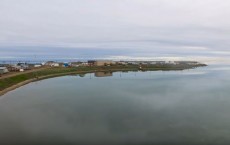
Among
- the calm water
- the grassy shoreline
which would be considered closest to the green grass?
the grassy shoreline

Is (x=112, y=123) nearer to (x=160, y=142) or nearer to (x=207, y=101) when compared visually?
(x=160, y=142)

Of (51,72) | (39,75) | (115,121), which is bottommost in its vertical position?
(115,121)

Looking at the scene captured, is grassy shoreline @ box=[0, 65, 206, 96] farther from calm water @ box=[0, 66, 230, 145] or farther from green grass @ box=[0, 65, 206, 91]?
calm water @ box=[0, 66, 230, 145]

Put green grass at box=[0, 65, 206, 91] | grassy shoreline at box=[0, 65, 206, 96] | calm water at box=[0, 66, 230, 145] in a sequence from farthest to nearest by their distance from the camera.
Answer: green grass at box=[0, 65, 206, 91] < grassy shoreline at box=[0, 65, 206, 96] < calm water at box=[0, 66, 230, 145]

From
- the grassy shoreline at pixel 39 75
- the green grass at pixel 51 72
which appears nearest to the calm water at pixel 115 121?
the grassy shoreline at pixel 39 75

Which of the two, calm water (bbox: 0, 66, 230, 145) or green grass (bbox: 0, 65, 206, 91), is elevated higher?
green grass (bbox: 0, 65, 206, 91)

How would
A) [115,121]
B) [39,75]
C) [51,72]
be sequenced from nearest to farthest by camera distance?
[115,121] → [39,75] → [51,72]

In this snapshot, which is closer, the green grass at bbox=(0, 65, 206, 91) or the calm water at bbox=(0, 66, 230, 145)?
the calm water at bbox=(0, 66, 230, 145)

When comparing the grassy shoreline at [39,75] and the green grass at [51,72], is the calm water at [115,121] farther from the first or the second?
the green grass at [51,72]

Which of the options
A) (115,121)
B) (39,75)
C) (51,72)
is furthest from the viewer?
(51,72)

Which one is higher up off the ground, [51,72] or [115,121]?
[51,72]

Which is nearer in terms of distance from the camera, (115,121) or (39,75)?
(115,121)

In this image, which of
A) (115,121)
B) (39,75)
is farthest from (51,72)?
A: (115,121)

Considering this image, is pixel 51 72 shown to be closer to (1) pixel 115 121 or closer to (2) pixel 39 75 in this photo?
(2) pixel 39 75
